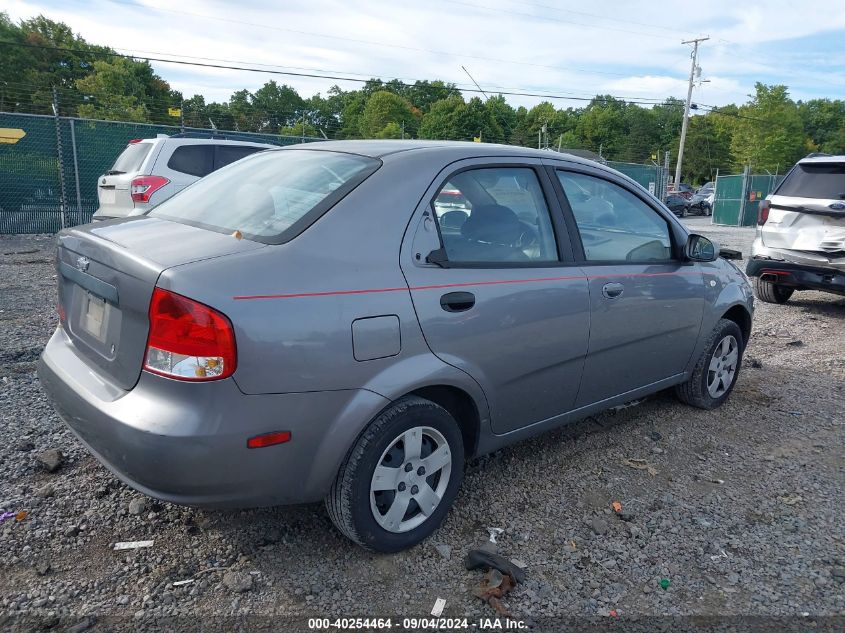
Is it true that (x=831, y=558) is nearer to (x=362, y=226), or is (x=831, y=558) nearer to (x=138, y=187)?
(x=362, y=226)

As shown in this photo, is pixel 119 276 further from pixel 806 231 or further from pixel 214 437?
pixel 806 231

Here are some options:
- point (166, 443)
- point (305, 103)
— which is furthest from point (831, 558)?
point (305, 103)

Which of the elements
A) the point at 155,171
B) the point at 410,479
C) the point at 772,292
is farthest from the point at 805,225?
the point at 155,171

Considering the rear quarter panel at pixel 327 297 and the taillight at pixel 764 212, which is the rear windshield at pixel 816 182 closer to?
the taillight at pixel 764 212

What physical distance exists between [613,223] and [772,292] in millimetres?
6182

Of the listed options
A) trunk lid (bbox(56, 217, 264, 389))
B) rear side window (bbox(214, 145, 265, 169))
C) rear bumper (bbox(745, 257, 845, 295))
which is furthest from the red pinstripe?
rear side window (bbox(214, 145, 265, 169))

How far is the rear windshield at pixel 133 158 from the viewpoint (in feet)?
31.7

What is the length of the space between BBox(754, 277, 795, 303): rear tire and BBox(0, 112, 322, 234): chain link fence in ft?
39.0

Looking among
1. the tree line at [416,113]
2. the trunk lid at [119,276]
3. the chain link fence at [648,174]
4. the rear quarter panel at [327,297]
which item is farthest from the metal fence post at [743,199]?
the trunk lid at [119,276]

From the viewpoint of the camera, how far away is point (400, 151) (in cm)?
297

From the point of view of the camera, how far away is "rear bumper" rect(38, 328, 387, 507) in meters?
2.21

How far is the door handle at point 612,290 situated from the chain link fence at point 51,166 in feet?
40.9

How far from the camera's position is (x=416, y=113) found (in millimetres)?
79812

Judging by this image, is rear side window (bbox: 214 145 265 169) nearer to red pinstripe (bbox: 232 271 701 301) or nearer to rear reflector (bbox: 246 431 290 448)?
red pinstripe (bbox: 232 271 701 301)
